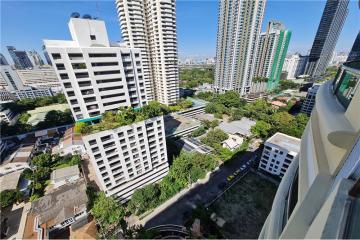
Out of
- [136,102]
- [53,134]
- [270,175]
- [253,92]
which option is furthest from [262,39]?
[53,134]

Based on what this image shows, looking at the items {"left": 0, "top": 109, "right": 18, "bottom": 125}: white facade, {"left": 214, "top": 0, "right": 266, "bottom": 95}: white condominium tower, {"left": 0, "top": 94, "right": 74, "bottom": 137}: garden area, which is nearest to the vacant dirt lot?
{"left": 214, "top": 0, "right": 266, "bottom": 95}: white condominium tower

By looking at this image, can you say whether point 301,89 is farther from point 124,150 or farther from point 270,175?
point 124,150

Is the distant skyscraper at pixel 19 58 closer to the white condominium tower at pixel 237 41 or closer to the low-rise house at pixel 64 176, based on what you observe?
the low-rise house at pixel 64 176

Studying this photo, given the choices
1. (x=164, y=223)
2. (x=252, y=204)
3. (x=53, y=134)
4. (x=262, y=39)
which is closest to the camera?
(x=164, y=223)

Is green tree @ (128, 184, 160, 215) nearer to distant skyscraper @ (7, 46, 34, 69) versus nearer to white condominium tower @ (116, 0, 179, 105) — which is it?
white condominium tower @ (116, 0, 179, 105)

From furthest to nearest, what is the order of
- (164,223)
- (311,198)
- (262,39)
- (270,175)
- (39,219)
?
1. (262,39)
2. (270,175)
3. (164,223)
4. (39,219)
5. (311,198)

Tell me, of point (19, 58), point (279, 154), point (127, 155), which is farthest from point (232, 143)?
point (19, 58)
